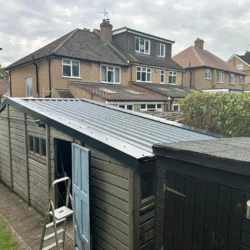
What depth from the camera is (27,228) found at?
5766 mm

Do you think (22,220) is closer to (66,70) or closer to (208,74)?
(66,70)

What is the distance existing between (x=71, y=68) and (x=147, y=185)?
15608 millimetres

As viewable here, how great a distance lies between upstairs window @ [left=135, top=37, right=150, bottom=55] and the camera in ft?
77.1

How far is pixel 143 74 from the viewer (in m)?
22.9

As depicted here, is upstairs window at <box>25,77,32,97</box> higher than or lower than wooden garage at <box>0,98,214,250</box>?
higher

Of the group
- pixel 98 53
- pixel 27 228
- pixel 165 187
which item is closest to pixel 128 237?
pixel 165 187

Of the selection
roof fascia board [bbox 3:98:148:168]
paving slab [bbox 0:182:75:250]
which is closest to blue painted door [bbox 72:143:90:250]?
roof fascia board [bbox 3:98:148:168]

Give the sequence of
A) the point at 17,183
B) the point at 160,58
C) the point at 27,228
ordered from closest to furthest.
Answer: the point at 27,228
the point at 17,183
the point at 160,58

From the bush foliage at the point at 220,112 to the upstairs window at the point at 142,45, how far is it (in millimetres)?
16734

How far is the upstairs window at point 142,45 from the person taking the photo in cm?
2351

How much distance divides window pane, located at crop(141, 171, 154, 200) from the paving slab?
2523 millimetres

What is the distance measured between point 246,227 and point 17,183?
24.5 feet

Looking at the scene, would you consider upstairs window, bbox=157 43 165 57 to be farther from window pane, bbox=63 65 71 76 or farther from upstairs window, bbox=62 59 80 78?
window pane, bbox=63 65 71 76

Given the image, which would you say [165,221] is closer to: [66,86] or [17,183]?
[17,183]
